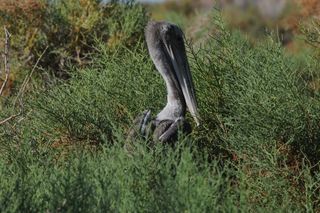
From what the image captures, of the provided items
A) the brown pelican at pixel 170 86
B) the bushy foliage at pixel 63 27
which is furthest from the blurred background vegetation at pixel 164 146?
the brown pelican at pixel 170 86

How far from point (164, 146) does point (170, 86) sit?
2.33 feet

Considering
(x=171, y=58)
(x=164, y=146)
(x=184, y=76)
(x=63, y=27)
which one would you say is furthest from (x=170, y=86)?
(x=63, y=27)

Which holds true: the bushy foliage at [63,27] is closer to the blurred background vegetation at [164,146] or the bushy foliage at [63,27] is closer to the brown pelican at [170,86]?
the blurred background vegetation at [164,146]

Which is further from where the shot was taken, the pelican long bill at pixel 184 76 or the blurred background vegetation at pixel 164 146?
the pelican long bill at pixel 184 76

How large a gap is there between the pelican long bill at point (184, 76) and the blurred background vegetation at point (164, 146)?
185 millimetres

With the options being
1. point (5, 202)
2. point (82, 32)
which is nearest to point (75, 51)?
point (82, 32)

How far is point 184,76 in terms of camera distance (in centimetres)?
683

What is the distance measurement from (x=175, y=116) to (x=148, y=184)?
1.33 m

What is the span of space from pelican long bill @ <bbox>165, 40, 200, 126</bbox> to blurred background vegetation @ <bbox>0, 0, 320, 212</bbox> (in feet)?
0.61

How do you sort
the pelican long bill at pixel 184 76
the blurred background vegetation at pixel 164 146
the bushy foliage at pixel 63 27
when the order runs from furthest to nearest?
the bushy foliage at pixel 63 27, the pelican long bill at pixel 184 76, the blurred background vegetation at pixel 164 146

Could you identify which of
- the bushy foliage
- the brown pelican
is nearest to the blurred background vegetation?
the bushy foliage

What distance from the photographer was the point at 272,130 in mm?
6332

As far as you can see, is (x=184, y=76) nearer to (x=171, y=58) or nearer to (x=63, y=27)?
(x=171, y=58)

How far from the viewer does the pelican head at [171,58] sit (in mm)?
6754
